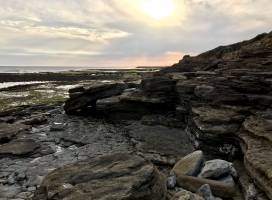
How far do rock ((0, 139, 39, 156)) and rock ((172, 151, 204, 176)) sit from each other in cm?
993

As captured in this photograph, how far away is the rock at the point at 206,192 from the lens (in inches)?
522

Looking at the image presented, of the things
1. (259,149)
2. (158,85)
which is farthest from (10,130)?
(259,149)

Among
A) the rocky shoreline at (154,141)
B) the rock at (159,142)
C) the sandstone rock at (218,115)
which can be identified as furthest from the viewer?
the rock at (159,142)

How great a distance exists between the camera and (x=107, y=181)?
12.1 metres

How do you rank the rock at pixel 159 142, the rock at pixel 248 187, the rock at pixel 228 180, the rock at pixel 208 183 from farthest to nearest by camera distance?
the rock at pixel 159 142 < the rock at pixel 228 180 < the rock at pixel 208 183 < the rock at pixel 248 187

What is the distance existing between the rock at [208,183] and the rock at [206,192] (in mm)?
537

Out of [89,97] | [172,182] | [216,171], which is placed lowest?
[172,182]

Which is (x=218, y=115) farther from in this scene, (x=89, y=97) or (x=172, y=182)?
(x=89, y=97)

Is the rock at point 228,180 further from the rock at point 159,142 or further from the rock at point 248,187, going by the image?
the rock at point 159,142

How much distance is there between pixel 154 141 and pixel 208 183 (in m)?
9.18

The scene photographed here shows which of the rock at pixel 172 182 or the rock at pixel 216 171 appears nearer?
the rock at pixel 172 182

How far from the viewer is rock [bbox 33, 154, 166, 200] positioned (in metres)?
11.3

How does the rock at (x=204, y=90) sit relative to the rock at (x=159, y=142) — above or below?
above

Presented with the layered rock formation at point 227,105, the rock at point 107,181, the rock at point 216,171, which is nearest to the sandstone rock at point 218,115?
the layered rock formation at point 227,105
